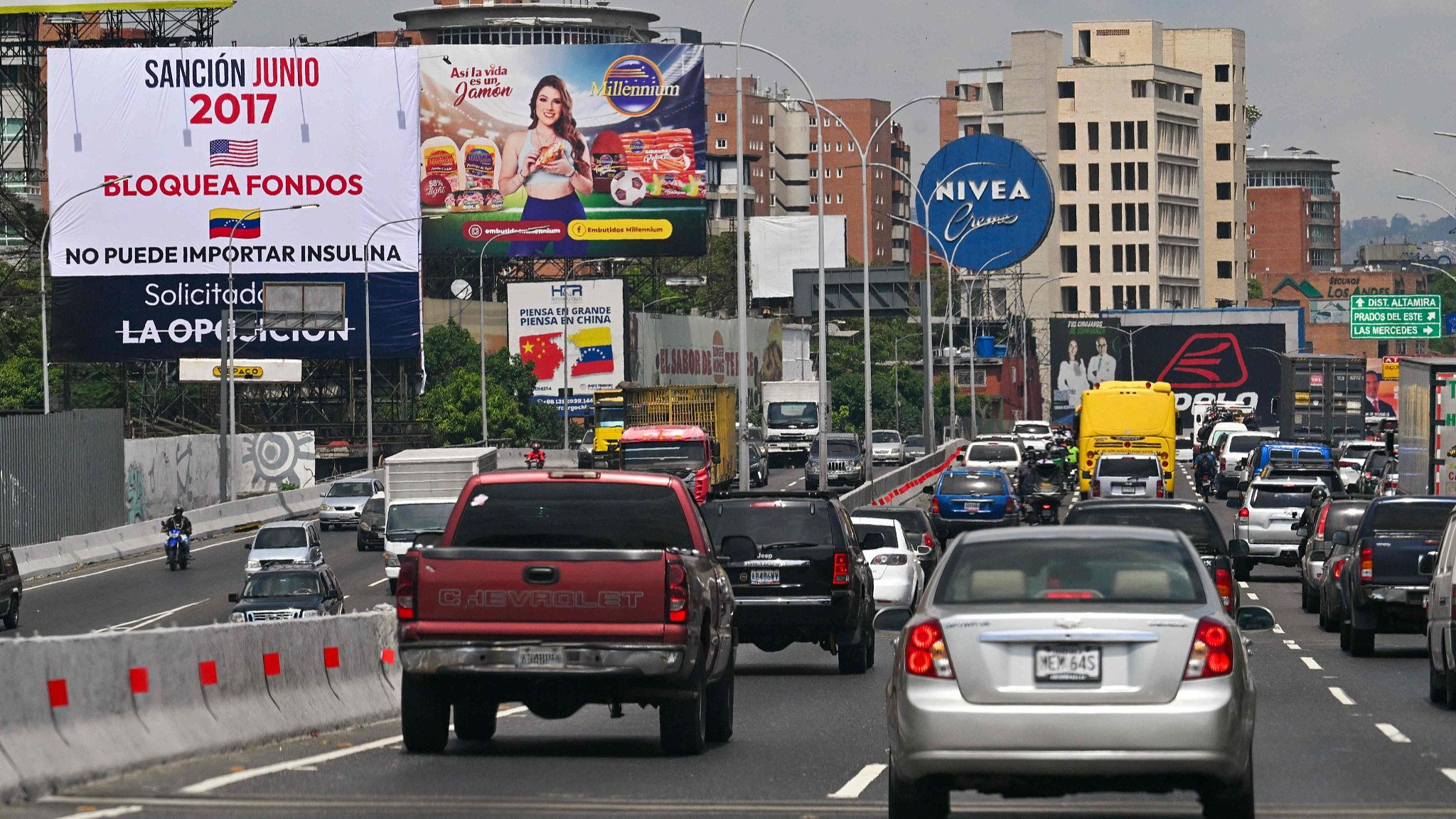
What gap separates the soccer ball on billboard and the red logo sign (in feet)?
142

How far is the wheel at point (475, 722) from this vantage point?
14.1 metres

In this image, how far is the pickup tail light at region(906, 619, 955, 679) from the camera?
912 centimetres

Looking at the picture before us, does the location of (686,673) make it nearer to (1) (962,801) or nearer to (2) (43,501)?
(1) (962,801)

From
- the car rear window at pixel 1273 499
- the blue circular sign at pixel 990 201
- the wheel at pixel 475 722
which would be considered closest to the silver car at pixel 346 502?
the car rear window at pixel 1273 499

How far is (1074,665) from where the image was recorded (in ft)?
29.5

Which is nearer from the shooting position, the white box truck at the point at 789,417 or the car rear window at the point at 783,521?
the car rear window at the point at 783,521

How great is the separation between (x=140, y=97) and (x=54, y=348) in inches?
421

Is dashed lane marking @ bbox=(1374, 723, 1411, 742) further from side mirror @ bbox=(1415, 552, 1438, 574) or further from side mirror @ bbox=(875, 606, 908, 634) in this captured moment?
side mirror @ bbox=(875, 606, 908, 634)

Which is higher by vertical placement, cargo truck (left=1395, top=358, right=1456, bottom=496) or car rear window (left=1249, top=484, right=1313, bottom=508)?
cargo truck (left=1395, top=358, right=1456, bottom=496)

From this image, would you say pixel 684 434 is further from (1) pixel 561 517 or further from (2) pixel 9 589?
(1) pixel 561 517

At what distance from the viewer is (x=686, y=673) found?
12.6 meters

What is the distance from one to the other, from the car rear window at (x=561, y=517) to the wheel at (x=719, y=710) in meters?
1.23

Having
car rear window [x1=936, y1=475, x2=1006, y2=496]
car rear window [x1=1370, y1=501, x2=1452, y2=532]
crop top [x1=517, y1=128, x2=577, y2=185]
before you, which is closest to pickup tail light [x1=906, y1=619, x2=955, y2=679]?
car rear window [x1=1370, y1=501, x2=1452, y2=532]

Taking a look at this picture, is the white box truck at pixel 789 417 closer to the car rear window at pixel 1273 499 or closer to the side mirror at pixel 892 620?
the car rear window at pixel 1273 499
